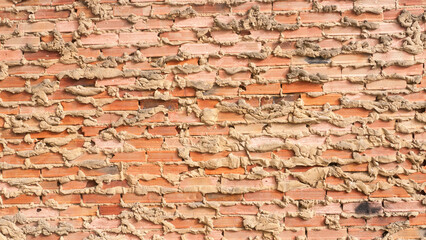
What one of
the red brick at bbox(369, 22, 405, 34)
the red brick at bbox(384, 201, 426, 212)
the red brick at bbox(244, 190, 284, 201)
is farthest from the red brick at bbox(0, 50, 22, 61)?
the red brick at bbox(384, 201, 426, 212)

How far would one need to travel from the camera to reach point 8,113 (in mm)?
2201

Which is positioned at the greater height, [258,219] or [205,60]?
[205,60]

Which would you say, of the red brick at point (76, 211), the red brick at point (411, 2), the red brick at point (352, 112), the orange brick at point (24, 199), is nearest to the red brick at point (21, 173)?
the orange brick at point (24, 199)

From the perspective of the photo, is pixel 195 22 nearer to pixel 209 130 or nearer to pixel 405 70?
pixel 209 130

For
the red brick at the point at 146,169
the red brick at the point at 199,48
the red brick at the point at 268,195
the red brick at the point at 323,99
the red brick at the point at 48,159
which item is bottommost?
the red brick at the point at 268,195

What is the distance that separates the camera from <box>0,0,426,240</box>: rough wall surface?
2105 mm

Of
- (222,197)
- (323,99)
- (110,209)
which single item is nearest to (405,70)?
(323,99)

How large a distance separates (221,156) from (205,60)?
58 cm

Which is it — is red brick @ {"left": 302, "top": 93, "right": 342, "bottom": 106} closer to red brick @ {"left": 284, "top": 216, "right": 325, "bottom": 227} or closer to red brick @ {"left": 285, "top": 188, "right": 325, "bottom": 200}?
red brick @ {"left": 285, "top": 188, "right": 325, "bottom": 200}

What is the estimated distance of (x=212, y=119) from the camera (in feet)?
6.98

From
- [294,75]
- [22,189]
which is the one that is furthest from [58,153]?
[294,75]

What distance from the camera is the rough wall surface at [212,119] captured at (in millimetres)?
2105

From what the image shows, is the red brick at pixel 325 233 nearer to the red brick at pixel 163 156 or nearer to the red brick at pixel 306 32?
the red brick at pixel 163 156

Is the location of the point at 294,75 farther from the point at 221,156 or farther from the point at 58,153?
the point at 58,153
